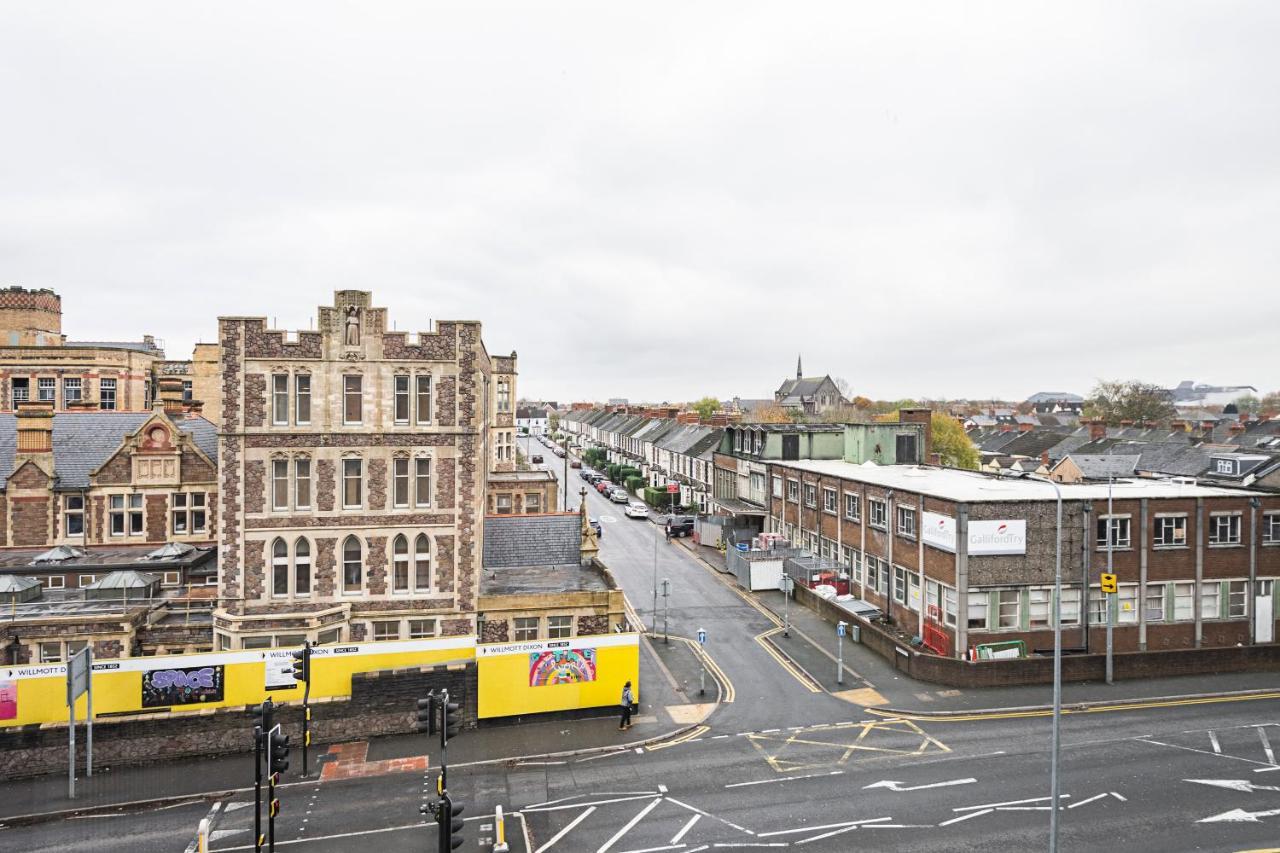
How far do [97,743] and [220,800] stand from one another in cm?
524

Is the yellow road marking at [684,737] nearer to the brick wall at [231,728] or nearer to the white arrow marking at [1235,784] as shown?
the brick wall at [231,728]

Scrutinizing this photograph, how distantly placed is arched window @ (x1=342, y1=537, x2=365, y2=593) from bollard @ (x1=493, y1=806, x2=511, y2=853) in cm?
1279

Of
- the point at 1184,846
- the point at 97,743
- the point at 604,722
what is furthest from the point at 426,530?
the point at 1184,846

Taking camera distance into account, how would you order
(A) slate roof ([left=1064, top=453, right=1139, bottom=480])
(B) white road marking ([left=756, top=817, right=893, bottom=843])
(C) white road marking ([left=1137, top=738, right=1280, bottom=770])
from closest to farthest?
1. (B) white road marking ([left=756, top=817, right=893, bottom=843])
2. (C) white road marking ([left=1137, top=738, right=1280, bottom=770])
3. (A) slate roof ([left=1064, top=453, right=1139, bottom=480])

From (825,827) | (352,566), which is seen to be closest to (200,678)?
(352,566)

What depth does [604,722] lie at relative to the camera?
2619cm

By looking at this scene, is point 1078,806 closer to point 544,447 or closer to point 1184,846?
point 1184,846

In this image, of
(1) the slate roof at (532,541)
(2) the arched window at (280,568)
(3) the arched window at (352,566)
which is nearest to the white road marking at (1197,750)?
(1) the slate roof at (532,541)

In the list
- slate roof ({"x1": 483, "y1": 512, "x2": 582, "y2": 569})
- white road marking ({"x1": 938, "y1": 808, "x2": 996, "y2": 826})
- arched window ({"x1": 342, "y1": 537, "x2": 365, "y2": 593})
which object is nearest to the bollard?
white road marking ({"x1": 938, "y1": 808, "x2": 996, "y2": 826})

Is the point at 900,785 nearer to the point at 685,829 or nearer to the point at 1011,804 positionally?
the point at 1011,804

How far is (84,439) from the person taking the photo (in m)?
37.0

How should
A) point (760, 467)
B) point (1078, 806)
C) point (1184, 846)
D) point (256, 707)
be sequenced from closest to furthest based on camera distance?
point (1184, 846)
point (1078, 806)
point (256, 707)
point (760, 467)

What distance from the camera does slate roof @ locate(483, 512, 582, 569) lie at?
3559cm

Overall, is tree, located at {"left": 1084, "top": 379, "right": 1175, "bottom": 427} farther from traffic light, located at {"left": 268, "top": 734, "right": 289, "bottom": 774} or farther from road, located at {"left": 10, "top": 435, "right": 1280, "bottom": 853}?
traffic light, located at {"left": 268, "top": 734, "right": 289, "bottom": 774}
